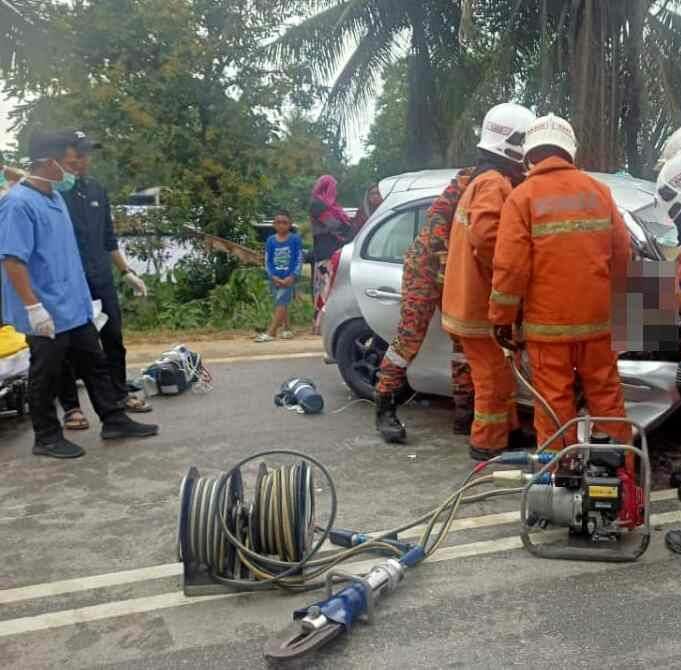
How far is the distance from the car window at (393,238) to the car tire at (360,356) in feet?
1.74

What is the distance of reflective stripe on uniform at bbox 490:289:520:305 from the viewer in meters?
4.13

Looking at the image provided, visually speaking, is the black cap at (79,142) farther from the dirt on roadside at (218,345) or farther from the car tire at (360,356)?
the dirt on roadside at (218,345)

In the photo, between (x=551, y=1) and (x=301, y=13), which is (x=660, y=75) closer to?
(x=551, y=1)

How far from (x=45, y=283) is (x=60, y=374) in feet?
1.99

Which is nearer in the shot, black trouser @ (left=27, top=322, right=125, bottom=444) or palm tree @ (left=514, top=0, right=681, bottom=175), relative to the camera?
black trouser @ (left=27, top=322, right=125, bottom=444)

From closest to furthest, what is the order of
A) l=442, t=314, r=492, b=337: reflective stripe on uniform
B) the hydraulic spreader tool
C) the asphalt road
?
1. the asphalt road
2. the hydraulic spreader tool
3. l=442, t=314, r=492, b=337: reflective stripe on uniform

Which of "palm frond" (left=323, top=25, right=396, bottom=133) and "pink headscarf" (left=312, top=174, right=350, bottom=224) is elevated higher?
"palm frond" (left=323, top=25, right=396, bottom=133)

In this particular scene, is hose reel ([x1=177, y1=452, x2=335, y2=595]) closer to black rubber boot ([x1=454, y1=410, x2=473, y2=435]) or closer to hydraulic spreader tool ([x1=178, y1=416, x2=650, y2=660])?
hydraulic spreader tool ([x1=178, y1=416, x2=650, y2=660])

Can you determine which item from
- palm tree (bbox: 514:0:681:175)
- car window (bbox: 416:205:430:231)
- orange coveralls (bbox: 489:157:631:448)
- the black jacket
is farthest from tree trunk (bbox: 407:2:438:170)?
orange coveralls (bbox: 489:157:631:448)

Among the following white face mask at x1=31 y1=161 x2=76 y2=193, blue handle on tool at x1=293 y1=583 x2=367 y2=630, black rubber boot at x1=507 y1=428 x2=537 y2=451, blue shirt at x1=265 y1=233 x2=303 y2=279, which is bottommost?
blue handle on tool at x1=293 y1=583 x2=367 y2=630

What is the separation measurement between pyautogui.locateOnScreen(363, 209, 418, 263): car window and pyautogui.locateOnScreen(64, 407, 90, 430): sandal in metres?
2.33

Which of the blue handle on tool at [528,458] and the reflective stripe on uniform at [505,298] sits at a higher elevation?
the reflective stripe on uniform at [505,298]

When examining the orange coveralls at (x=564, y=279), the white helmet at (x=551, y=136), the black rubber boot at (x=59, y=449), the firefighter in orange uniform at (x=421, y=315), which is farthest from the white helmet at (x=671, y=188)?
the black rubber boot at (x=59, y=449)

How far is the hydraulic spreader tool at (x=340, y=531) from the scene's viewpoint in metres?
3.25
